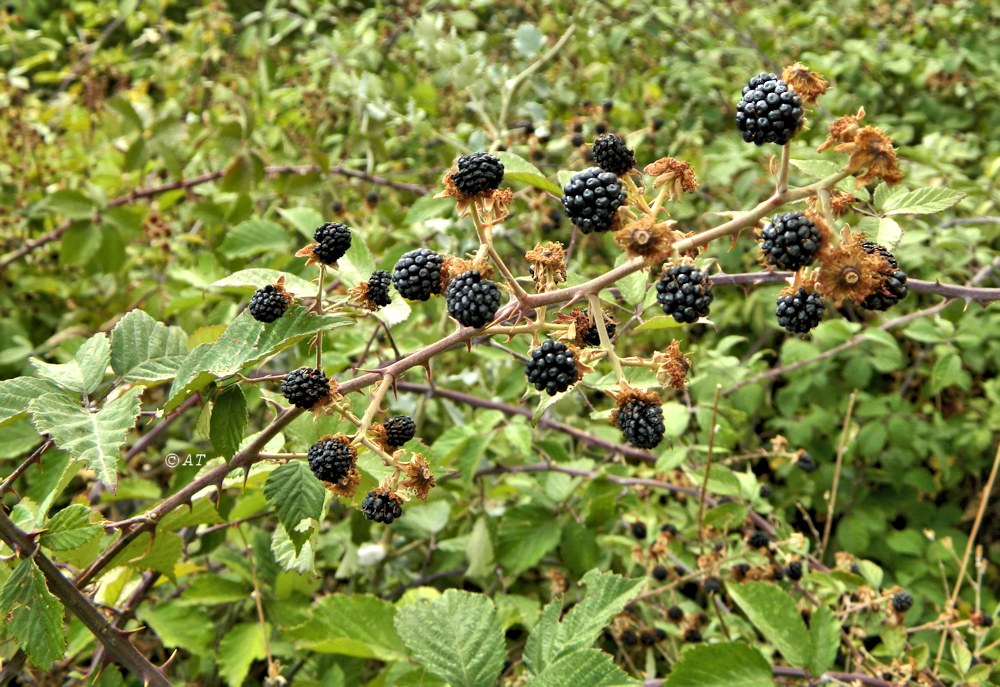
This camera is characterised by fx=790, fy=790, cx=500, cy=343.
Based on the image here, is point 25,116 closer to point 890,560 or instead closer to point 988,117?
point 890,560

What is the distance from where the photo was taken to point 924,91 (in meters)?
4.22

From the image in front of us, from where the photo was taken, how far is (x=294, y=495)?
1.17m

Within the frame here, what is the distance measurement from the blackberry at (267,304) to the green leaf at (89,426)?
225 millimetres

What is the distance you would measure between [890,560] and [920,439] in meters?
0.48

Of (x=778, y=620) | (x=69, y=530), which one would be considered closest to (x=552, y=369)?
(x=69, y=530)

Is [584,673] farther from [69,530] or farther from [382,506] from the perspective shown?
[69,530]

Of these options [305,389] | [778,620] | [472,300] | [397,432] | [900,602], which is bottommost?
[900,602]

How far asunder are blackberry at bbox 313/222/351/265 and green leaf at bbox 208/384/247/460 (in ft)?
0.82

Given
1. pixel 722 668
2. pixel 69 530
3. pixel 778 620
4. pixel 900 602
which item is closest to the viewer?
pixel 69 530

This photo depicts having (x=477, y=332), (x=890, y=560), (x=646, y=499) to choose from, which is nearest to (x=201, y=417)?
(x=477, y=332)

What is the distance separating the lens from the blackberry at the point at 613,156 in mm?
1157

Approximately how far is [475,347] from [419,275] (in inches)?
43.4

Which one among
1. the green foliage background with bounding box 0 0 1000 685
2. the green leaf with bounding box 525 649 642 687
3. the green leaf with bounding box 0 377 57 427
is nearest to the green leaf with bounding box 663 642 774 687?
the green foliage background with bounding box 0 0 1000 685

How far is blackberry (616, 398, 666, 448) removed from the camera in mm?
1093
